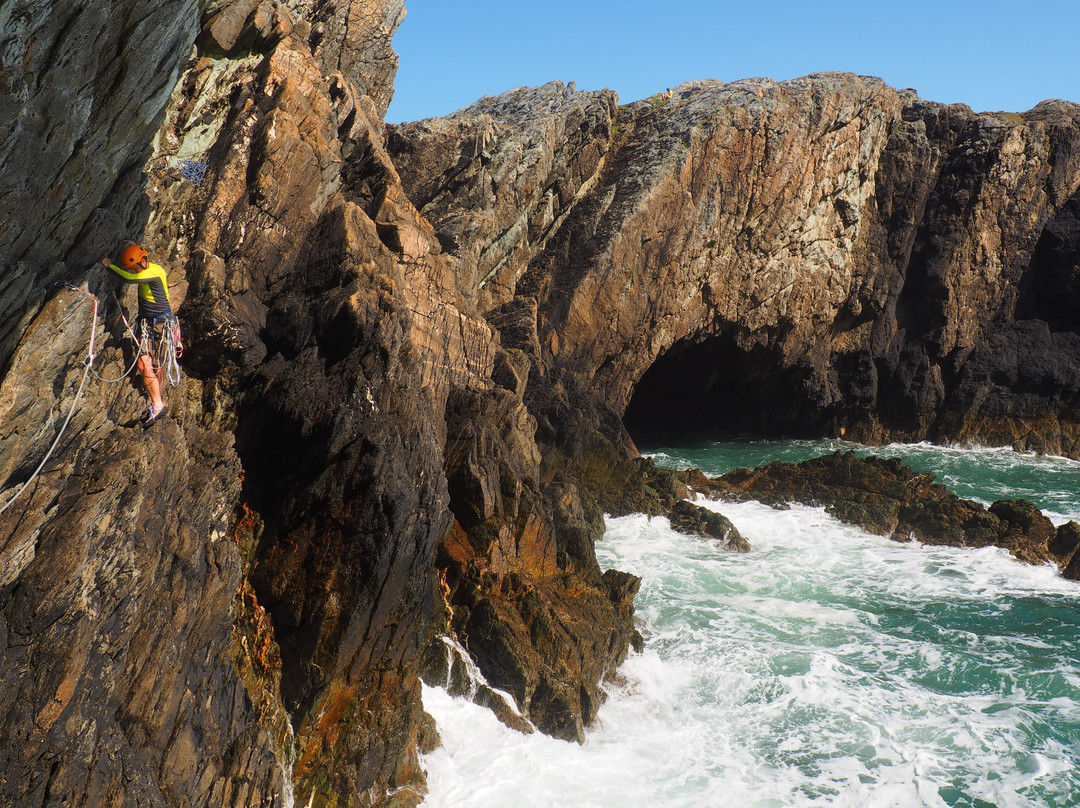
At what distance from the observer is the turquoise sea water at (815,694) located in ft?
42.3

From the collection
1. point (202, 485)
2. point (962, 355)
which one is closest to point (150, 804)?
Answer: point (202, 485)

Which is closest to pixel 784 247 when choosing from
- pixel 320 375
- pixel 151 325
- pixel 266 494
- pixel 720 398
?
pixel 720 398

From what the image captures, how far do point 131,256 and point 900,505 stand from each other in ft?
79.4

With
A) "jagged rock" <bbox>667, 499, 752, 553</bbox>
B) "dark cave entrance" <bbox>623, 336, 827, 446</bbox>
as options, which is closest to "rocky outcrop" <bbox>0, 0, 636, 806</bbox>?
"jagged rock" <bbox>667, 499, 752, 553</bbox>

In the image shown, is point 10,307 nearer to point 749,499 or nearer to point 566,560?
point 566,560

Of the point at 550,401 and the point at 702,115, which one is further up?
the point at 702,115

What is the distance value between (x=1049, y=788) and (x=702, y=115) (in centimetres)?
2605

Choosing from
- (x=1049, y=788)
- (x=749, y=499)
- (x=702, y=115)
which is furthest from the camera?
(x=702, y=115)

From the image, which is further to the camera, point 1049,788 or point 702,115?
point 702,115

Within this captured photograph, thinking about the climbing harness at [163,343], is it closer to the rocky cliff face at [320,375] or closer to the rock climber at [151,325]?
the rock climber at [151,325]

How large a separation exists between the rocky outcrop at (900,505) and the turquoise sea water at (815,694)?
720 mm

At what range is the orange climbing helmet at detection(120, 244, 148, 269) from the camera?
9219 millimetres

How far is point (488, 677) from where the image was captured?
47.2 feet

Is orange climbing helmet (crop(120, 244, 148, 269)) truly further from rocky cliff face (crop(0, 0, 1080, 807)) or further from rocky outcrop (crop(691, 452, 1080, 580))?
rocky outcrop (crop(691, 452, 1080, 580))
